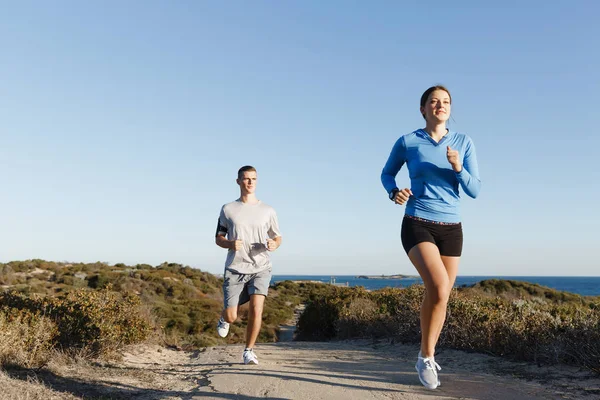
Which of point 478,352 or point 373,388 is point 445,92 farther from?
point 478,352

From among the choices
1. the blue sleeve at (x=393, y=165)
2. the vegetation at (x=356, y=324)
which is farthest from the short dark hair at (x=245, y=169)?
the vegetation at (x=356, y=324)

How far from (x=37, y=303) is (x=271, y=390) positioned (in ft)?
17.8

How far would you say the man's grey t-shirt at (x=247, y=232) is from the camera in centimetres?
620

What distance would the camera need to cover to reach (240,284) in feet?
20.5

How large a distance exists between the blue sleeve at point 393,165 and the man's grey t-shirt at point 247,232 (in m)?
1.94

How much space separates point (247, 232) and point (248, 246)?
0.17 meters

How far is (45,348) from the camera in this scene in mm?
7207

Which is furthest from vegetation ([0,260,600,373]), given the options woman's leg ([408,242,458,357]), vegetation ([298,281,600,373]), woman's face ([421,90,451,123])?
woman's face ([421,90,451,123])

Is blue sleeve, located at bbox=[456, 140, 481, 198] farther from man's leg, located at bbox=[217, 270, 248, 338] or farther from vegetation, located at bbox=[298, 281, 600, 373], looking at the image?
man's leg, located at bbox=[217, 270, 248, 338]

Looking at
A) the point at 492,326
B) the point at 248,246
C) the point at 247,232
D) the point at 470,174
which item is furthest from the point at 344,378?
the point at 492,326

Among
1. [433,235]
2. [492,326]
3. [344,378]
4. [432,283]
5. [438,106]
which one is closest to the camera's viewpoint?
[432,283]

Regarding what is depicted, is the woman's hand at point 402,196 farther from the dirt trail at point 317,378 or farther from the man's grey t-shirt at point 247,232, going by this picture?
the man's grey t-shirt at point 247,232

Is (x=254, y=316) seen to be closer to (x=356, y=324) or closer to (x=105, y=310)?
(x=105, y=310)

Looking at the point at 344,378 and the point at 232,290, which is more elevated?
the point at 232,290
